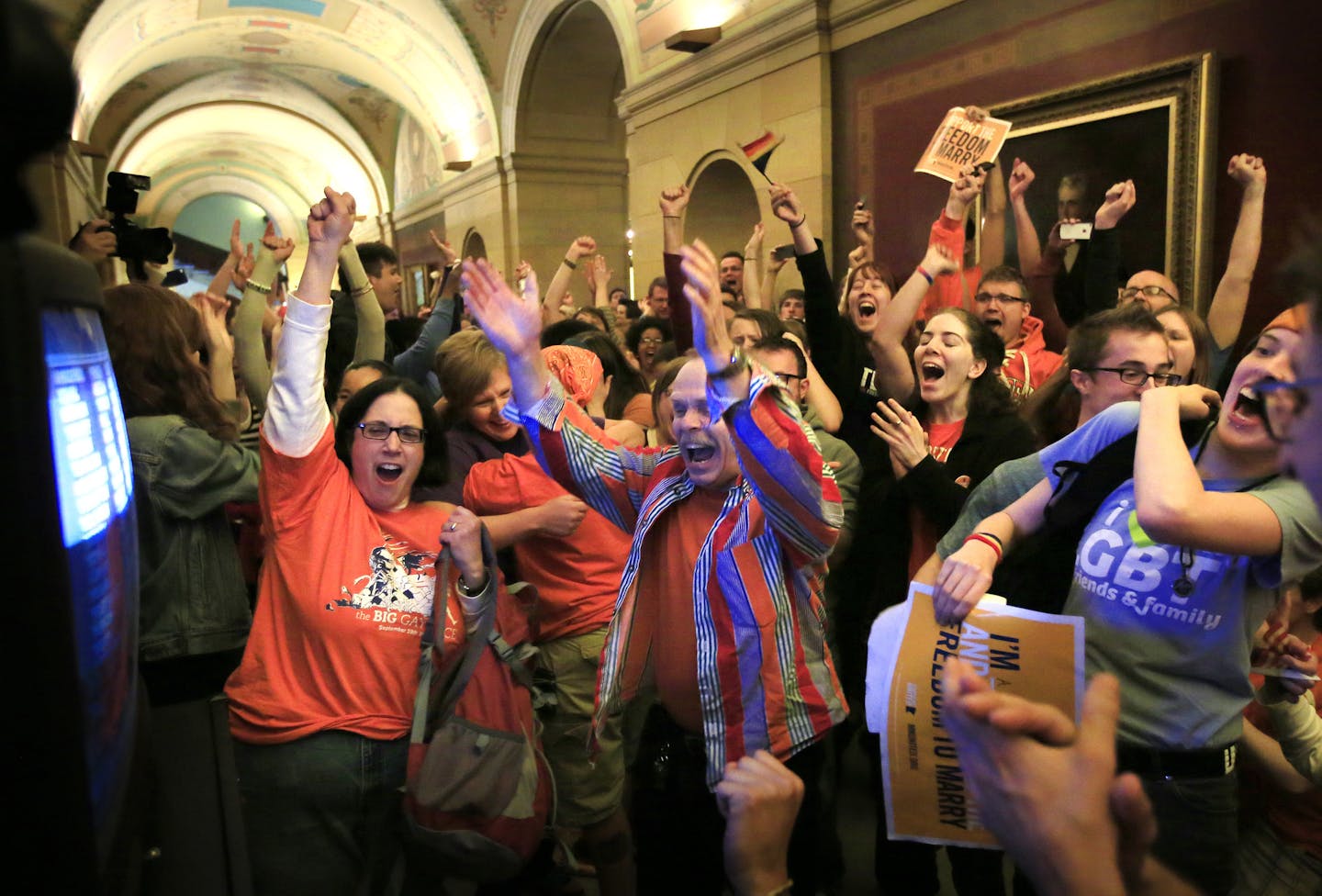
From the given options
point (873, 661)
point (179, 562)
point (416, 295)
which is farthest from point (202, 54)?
point (873, 661)

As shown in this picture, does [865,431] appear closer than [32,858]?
No

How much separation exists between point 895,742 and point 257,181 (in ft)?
96.8

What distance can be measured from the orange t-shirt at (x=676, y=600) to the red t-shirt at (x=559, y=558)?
0.50 metres

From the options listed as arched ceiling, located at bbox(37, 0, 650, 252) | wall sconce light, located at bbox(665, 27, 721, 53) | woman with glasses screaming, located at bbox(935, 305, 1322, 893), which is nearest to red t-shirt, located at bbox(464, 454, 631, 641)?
woman with glasses screaming, located at bbox(935, 305, 1322, 893)

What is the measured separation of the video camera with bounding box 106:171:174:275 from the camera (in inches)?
145

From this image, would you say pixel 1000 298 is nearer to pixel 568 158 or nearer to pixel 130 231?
pixel 130 231

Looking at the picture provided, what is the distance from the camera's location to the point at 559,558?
235cm

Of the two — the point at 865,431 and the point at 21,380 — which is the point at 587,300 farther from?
the point at 21,380

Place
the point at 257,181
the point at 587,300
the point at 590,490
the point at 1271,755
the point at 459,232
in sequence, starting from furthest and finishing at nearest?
1. the point at 257,181
2. the point at 459,232
3. the point at 587,300
4. the point at 590,490
5. the point at 1271,755

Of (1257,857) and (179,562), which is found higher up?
(179,562)

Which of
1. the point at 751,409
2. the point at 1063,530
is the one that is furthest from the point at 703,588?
the point at 1063,530

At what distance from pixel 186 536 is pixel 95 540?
1.47 meters

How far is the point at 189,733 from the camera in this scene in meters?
1.49

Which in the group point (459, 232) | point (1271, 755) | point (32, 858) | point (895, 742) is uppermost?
point (459, 232)
